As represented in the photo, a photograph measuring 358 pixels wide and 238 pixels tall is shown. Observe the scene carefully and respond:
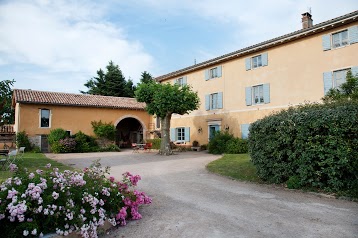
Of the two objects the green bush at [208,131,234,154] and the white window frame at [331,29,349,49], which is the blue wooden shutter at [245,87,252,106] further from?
the white window frame at [331,29,349,49]

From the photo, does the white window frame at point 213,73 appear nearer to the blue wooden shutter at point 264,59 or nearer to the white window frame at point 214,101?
the white window frame at point 214,101

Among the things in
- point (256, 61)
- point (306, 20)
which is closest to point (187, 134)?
point (256, 61)

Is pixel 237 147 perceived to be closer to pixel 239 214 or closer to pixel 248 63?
pixel 248 63

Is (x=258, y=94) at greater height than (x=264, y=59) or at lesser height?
lesser

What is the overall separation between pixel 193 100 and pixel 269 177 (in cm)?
1082

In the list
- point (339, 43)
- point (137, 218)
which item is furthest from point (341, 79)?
point (137, 218)

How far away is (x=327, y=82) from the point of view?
14859mm

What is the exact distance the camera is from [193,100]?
18094 mm

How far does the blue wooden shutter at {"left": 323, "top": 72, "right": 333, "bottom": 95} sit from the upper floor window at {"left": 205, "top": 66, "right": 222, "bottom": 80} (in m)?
8.23

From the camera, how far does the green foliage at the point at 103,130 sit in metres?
23.6

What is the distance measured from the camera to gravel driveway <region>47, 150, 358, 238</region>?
4086 mm

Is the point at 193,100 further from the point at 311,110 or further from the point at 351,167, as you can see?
the point at 351,167

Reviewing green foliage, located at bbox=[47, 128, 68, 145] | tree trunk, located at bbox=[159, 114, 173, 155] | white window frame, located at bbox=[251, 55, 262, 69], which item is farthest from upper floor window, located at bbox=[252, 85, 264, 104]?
green foliage, located at bbox=[47, 128, 68, 145]

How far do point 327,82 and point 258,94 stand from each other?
15.5 ft
